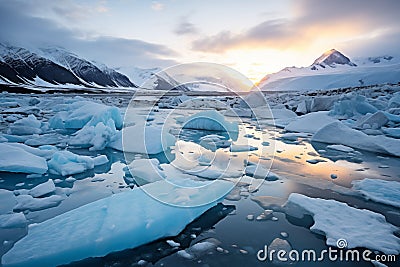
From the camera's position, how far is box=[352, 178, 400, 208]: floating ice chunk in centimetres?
257

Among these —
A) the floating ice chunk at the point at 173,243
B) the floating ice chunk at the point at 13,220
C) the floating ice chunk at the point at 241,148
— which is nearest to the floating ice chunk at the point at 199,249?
the floating ice chunk at the point at 173,243

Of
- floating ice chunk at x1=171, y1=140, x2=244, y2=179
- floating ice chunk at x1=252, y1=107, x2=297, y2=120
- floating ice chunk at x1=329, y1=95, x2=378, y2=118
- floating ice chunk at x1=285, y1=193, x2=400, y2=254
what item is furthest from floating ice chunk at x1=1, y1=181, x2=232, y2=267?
floating ice chunk at x1=252, y1=107, x2=297, y2=120

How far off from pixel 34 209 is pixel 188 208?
1.38 meters

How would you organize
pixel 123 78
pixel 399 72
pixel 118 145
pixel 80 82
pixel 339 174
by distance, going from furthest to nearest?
pixel 123 78 → pixel 80 82 → pixel 399 72 → pixel 118 145 → pixel 339 174

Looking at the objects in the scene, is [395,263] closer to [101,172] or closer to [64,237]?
[64,237]

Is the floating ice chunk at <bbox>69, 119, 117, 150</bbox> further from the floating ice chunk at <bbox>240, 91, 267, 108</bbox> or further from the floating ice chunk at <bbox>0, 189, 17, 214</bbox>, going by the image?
the floating ice chunk at <bbox>240, 91, 267, 108</bbox>

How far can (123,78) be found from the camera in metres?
97.6

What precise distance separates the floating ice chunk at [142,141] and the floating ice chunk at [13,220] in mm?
2583

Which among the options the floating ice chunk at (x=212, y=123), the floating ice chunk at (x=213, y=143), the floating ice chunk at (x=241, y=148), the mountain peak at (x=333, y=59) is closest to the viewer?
the floating ice chunk at (x=241, y=148)

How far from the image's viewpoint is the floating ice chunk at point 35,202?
2.34 metres

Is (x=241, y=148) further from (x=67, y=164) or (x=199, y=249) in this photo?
(x=199, y=249)

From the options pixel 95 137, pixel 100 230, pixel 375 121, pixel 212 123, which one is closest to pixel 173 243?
pixel 100 230

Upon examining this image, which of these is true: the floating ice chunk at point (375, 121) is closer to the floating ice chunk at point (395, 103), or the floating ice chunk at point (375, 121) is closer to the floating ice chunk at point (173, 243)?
the floating ice chunk at point (395, 103)

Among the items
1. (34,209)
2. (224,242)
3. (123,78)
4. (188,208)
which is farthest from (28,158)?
(123,78)
